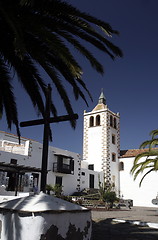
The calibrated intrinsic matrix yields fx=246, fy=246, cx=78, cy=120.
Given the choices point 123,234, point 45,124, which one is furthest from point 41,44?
point 123,234

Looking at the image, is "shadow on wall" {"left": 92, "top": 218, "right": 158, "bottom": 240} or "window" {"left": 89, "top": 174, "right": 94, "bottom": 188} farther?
"window" {"left": 89, "top": 174, "right": 94, "bottom": 188}

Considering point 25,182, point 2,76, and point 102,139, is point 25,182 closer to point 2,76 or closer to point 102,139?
point 102,139

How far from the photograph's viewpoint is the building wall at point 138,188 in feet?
98.7

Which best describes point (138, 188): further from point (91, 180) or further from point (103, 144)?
point (103, 144)

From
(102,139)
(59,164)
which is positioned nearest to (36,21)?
(59,164)

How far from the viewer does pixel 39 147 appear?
25.1 m

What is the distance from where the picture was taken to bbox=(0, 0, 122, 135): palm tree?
4727mm

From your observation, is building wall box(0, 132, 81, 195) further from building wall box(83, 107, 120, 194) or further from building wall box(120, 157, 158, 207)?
building wall box(120, 157, 158, 207)

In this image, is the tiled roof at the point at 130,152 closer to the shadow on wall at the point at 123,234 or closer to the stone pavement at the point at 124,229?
the stone pavement at the point at 124,229

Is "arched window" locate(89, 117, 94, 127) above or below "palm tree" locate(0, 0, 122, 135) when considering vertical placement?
above

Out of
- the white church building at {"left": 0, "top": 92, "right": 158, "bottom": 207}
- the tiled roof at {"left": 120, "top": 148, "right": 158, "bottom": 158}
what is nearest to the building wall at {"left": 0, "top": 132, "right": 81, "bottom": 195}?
the white church building at {"left": 0, "top": 92, "right": 158, "bottom": 207}

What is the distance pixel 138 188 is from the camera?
1234 inches

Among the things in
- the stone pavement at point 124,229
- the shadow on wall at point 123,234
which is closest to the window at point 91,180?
the stone pavement at point 124,229

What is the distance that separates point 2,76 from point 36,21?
211cm
